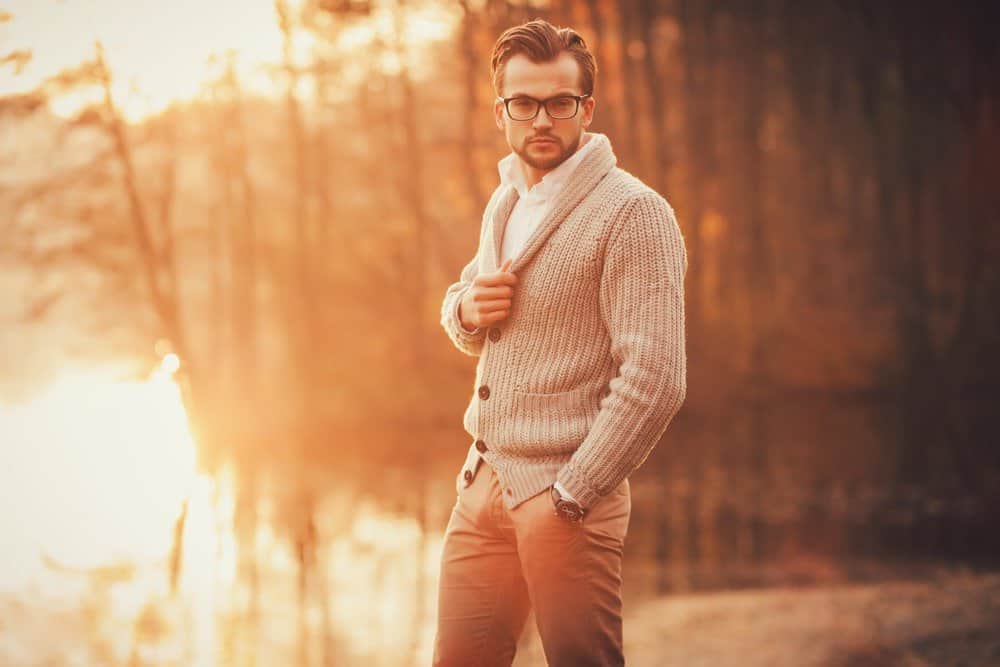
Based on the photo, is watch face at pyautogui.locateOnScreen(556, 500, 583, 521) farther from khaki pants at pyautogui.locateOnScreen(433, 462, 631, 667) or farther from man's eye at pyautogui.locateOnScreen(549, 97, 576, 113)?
man's eye at pyautogui.locateOnScreen(549, 97, 576, 113)

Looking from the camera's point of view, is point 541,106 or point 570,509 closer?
point 570,509

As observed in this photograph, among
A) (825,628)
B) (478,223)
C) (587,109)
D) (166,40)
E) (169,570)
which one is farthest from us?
(478,223)

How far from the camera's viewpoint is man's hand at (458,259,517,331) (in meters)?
2.82

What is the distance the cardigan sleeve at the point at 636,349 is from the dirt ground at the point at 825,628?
3.85 metres

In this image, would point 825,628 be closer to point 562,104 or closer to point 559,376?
point 559,376

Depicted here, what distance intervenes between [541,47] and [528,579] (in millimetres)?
1178

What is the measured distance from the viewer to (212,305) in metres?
27.5

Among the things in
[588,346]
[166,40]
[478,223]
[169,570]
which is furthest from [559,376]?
[478,223]

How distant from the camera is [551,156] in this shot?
2.83 metres

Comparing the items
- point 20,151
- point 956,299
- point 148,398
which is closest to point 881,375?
point 956,299

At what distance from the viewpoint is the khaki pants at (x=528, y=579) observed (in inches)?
107

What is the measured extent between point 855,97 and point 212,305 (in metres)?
14.9

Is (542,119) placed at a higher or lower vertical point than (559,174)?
higher

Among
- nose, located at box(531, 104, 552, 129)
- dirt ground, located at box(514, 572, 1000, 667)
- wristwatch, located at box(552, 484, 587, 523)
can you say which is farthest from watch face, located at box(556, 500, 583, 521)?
dirt ground, located at box(514, 572, 1000, 667)
